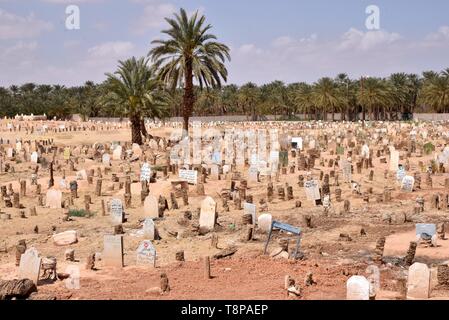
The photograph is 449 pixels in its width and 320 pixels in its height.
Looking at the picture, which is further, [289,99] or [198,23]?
[289,99]

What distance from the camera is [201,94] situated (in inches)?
3474

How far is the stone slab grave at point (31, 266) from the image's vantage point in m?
10.1

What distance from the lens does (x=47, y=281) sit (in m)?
10.3

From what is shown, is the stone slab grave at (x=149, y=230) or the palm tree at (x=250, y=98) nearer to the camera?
the stone slab grave at (x=149, y=230)

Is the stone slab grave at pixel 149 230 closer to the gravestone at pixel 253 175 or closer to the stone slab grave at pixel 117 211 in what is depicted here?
the stone slab grave at pixel 117 211

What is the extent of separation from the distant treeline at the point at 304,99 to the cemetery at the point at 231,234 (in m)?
43.3

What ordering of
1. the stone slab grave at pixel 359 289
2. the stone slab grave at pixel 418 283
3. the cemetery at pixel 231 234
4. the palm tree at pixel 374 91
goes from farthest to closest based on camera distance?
the palm tree at pixel 374 91
the cemetery at pixel 231 234
the stone slab grave at pixel 418 283
the stone slab grave at pixel 359 289

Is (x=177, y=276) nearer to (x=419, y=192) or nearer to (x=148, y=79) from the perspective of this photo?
(x=419, y=192)


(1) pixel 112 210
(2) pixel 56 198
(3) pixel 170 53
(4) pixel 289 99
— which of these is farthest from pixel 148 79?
(4) pixel 289 99

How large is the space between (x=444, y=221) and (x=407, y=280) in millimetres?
5934

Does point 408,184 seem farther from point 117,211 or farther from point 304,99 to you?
point 304,99

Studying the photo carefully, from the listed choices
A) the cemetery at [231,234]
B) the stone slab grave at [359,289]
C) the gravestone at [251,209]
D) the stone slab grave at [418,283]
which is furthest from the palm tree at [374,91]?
the stone slab grave at [359,289]

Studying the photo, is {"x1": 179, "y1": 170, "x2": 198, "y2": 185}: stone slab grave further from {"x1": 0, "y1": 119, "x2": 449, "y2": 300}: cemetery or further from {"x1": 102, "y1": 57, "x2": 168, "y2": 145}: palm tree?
{"x1": 102, "y1": 57, "x2": 168, "y2": 145}: palm tree

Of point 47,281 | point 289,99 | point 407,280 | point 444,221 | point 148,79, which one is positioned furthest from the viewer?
point 289,99
